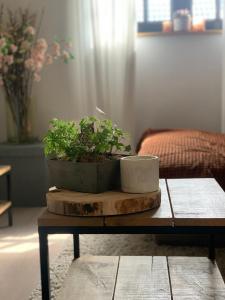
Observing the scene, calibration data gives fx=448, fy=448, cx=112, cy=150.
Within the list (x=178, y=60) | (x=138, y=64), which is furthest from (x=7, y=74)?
(x=178, y=60)

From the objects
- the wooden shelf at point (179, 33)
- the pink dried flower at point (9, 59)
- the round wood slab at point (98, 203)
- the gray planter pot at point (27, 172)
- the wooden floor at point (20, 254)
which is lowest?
the wooden floor at point (20, 254)

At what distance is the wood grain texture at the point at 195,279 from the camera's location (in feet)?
4.26

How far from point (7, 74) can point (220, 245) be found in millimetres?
1954

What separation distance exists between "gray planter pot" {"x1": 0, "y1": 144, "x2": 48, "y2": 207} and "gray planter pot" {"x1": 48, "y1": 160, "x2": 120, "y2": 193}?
1.97 meters

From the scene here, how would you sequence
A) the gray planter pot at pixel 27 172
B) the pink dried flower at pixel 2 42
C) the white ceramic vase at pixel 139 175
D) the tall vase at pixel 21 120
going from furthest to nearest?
the tall vase at pixel 21 120 < the gray planter pot at pixel 27 172 < the pink dried flower at pixel 2 42 < the white ceramic vase at pixel 139 175

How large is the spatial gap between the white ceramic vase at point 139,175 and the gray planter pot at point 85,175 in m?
0.04

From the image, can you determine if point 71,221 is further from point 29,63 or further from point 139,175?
point 29,63

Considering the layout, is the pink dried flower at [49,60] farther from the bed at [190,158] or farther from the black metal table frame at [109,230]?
the black metal table frame at [109,230]

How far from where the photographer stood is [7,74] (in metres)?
3.26

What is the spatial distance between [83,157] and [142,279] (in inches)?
18.6

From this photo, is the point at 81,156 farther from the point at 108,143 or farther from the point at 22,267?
the point at 22,267

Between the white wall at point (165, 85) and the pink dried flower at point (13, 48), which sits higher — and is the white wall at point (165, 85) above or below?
below

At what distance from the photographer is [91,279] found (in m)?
1.41

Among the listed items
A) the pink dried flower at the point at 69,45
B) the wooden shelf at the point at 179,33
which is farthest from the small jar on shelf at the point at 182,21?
the pink dried flower at the point at 69,45
